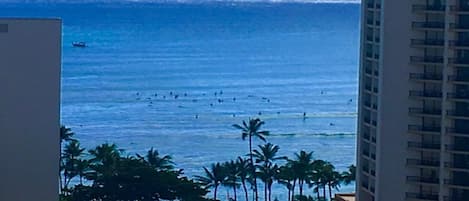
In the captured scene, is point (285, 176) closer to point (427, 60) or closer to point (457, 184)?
point (457, 184)

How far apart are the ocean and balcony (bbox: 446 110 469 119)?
22.7ft

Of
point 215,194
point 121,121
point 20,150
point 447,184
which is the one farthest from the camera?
point 121,121

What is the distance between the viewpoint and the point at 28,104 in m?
9.55

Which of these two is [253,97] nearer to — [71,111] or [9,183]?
[71,111]

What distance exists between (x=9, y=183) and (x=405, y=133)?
4.39 meters

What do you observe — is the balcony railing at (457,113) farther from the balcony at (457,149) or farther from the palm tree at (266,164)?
the palm tree at (266,164)

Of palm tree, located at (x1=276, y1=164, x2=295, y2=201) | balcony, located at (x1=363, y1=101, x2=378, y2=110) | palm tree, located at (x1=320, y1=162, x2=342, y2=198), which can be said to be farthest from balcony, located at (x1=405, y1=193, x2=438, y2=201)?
palm tree, located at (x1=276, y1=164, x2=295, y2=201)

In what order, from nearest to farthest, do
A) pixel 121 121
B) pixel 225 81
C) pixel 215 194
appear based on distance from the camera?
pixel 215 194
pixel 121 121
pixel 225 81

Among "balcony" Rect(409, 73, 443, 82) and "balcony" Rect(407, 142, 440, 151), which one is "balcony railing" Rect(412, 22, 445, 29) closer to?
"balcony" Rect(409, 73, 443, 82)

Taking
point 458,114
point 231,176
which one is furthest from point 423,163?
point 231,176

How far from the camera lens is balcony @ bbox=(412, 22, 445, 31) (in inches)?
476

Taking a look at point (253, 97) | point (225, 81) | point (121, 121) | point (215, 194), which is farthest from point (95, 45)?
point (215, 194)

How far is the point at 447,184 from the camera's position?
39.9 ft

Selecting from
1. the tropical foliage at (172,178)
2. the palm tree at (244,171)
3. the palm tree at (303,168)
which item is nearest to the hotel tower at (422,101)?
the tropical foliage at (172,178)
